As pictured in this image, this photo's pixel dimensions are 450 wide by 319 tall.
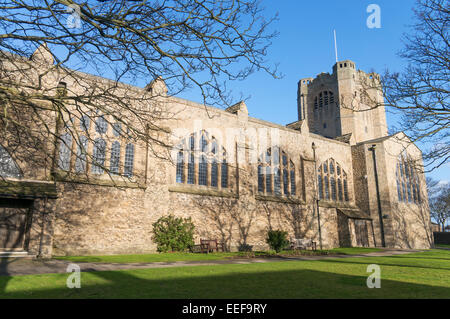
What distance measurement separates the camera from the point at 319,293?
6.29 m

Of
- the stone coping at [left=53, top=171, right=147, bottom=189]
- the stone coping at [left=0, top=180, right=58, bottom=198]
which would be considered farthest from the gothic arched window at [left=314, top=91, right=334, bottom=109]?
the stone coping at [left=0, top=180, right=58, bottom=198]

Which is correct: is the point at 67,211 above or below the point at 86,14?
below

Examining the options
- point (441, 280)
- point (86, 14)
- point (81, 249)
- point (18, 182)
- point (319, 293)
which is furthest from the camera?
point (81, 249)

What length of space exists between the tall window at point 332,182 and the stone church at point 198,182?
10cm

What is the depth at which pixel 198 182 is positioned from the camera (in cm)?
2114

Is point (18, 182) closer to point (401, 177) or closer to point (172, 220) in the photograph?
point (172, 220)

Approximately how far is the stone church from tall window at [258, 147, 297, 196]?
0.08 metres

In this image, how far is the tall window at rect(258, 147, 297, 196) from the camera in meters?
24.9

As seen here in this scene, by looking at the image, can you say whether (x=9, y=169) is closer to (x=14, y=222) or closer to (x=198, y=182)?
(x=14, y=222)

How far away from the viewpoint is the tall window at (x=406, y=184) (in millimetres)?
31156

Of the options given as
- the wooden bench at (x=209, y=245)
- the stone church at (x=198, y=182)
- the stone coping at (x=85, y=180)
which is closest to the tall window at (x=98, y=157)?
the stone church at (x=198, y=182)

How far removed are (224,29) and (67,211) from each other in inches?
514

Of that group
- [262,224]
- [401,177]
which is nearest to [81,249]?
[262,224]

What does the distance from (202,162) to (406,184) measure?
2247 cm
